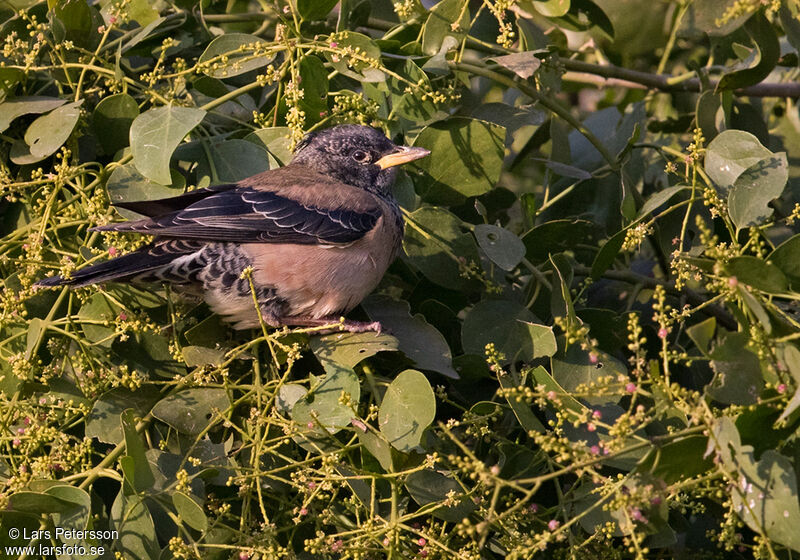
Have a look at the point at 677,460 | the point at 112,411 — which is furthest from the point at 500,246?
the point at 112,411

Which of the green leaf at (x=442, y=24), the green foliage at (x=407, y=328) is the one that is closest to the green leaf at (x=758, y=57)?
the green foliage at (x=407, y=328)

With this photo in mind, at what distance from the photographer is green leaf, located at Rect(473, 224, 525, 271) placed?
144 inches

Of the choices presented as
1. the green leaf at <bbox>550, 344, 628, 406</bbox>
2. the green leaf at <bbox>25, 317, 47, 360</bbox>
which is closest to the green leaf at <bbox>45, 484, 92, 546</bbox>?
the green leaf at <bbox>25, 317, 47, 360</bbox>

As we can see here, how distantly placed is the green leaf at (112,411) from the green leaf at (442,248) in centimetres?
125

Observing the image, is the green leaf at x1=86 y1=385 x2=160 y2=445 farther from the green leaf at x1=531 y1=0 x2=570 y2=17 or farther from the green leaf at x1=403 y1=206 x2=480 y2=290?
the green leaf at x1=531 y1=0 x2=570 y2=17

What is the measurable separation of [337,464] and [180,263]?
1230 millimetres

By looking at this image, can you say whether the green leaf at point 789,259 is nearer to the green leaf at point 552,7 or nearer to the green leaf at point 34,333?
the green leaf at point 552,7

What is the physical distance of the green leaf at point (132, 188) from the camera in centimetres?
386

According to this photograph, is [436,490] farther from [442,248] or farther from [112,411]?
[112,411]

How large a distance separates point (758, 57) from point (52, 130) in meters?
3.09

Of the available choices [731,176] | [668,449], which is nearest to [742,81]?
[731,176]

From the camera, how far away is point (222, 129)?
4.31m

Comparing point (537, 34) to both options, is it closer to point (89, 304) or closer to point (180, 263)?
point (180, 263)

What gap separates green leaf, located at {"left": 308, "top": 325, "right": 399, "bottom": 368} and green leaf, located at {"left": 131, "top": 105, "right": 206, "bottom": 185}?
899mm
